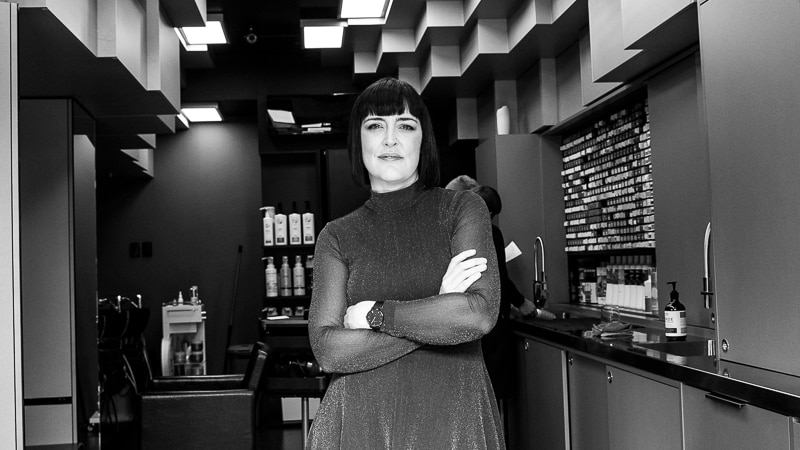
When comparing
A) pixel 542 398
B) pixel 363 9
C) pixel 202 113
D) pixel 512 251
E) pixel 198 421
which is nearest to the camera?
pixel 198 421

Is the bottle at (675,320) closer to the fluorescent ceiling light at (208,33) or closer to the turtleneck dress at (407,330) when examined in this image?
the turtleneck dress at (407,330)

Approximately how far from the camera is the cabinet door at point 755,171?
2.11 m

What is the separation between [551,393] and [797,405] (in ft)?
7.82

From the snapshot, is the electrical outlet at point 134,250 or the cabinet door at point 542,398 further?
the electrical outlet at point 134,250

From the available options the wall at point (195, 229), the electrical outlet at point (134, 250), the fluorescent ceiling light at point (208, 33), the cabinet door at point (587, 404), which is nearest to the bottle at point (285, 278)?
the wall at point (195, 229)

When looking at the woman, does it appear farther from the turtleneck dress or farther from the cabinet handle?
the cabinet handle

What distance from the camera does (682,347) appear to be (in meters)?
3.25

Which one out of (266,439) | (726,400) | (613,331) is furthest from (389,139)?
(266,439)

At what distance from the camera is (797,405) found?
6.25 feet

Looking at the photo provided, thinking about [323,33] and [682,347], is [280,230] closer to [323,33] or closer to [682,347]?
[323,33]

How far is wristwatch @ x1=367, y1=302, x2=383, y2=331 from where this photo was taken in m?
1.67

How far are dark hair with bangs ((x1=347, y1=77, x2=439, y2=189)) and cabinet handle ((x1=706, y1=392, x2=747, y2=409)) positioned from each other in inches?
41.9

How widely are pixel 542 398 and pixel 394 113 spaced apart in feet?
9.82

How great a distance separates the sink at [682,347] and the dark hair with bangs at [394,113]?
1.74 metres
